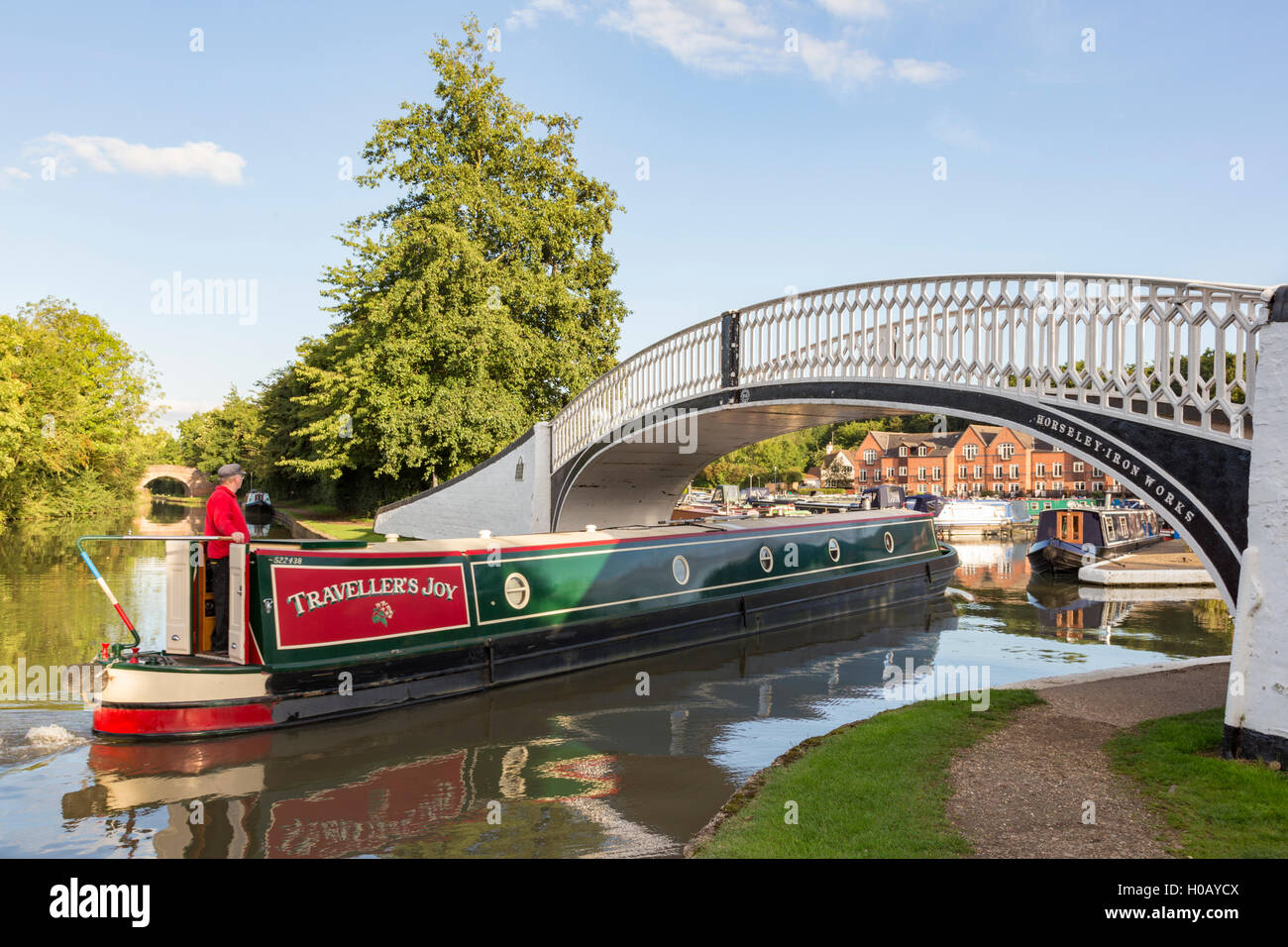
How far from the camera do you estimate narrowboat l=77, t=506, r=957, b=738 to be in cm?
749

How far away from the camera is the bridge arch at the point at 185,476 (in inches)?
2262

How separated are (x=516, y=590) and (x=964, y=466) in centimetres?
6865

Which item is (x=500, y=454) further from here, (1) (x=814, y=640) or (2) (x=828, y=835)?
(2) (x=828, y=835)

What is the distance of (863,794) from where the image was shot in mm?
5059

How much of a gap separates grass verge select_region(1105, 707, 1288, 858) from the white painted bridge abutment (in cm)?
30

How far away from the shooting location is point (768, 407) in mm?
13039

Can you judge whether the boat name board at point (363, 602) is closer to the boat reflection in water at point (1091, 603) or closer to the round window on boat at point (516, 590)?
the round window on boat at point (516, 590)

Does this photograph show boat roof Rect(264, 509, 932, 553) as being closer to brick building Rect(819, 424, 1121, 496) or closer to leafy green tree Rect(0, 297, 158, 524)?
leafy green tree Rect(0, 297, 158, 524)

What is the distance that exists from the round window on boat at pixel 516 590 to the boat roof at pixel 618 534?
0.36m

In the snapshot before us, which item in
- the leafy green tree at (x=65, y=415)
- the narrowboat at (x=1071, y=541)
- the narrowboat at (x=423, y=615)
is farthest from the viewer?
the leafy green tree at (x=65, y=415)

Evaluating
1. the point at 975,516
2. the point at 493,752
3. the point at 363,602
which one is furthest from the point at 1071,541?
the point at 363,602

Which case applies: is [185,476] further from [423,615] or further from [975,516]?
[423,615]

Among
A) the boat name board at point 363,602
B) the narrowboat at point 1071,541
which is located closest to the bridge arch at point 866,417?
the boat name board at point 363,602
